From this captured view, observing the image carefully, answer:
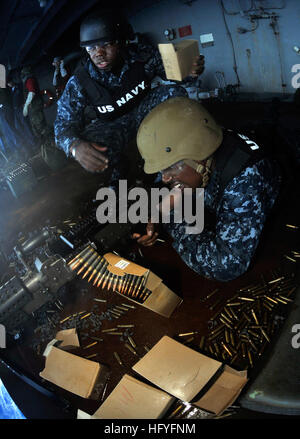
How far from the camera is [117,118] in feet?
18.1

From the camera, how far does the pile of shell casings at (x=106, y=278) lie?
3393 millimetres

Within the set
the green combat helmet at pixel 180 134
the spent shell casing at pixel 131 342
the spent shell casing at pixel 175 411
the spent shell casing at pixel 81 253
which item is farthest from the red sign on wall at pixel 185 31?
the spent shell casing at pixel 175 411

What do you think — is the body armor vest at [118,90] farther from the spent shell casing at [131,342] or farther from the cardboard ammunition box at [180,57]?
the spent shell casing at [131,342]

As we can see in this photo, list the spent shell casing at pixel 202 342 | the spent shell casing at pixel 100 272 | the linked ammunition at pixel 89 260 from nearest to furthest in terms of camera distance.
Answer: the spent shell casing at pixel 202 342 → the linked ammunition at pixel 89 260 → the spent shell casing at pixel 100 272

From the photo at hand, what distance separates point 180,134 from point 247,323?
1.74 m

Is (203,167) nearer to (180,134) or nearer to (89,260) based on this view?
(180,134)

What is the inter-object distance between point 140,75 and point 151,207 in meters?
2.53

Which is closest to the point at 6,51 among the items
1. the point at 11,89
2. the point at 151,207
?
the point at 11,89

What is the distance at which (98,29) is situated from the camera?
4.50m

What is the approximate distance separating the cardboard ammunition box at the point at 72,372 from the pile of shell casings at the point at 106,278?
0.79m

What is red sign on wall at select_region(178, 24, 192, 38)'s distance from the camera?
328 inches

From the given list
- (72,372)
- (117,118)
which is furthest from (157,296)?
(117,118)

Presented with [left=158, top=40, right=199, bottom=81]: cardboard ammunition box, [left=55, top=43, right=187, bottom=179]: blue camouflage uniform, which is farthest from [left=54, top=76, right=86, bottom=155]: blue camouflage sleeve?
[left=158, top=40, right=199, bottom=81]: cardboard ammunition box

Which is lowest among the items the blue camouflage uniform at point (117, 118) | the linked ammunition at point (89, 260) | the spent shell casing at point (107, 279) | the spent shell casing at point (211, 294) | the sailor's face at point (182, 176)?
the spent shell casing at point (211, 294)
